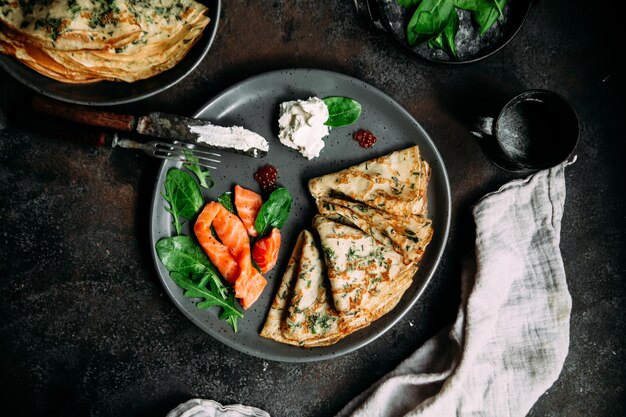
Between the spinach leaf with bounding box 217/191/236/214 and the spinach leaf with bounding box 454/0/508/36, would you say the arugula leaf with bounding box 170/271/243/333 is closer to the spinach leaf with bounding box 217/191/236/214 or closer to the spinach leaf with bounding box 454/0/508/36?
the spinach leaf with bounding box 217/191/236/214

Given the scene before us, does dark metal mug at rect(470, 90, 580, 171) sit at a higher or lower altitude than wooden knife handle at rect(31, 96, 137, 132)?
lower

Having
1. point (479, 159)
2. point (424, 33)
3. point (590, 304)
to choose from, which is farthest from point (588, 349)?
point (424, 33)

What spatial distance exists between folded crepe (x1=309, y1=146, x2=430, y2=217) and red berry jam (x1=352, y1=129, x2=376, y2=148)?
0.37 ft

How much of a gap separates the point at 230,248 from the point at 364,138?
3.22 feet

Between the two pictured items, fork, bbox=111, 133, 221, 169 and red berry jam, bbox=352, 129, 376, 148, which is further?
red berry jam, bbox=352, 129, 376, 148

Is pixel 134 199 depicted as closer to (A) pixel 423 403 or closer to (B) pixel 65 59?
(B) pixel 65 59

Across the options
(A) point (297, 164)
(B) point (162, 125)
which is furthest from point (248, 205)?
(B) point (162, 125)

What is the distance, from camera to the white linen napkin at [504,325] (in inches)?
120

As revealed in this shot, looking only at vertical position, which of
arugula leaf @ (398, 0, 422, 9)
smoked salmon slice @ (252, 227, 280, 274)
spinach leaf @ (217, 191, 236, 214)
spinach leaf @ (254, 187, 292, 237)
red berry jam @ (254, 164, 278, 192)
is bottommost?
smoked salmon slice @ (252, 227, 280, 274)

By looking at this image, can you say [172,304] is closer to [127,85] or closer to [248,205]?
[248,205]

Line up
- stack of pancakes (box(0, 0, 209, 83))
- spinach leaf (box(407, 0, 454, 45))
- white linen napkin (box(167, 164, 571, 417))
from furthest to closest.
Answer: white linen napkin (box(167, 164, 571, 417)) < spinach leaf (box(407, 0, 454, 45)) < stack of pancakes (box(0, 0, 209, 83))

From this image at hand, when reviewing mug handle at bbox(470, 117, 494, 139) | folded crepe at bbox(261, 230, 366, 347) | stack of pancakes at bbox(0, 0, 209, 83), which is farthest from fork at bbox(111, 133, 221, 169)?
mug handle at bbox(470, 117, 494, 139)

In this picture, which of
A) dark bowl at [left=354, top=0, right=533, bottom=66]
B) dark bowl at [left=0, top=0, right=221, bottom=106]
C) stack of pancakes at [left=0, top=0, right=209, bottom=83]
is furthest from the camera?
dark bowl at [left=354, top=0, right=533, bottom=66]

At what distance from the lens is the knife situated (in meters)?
2.75
